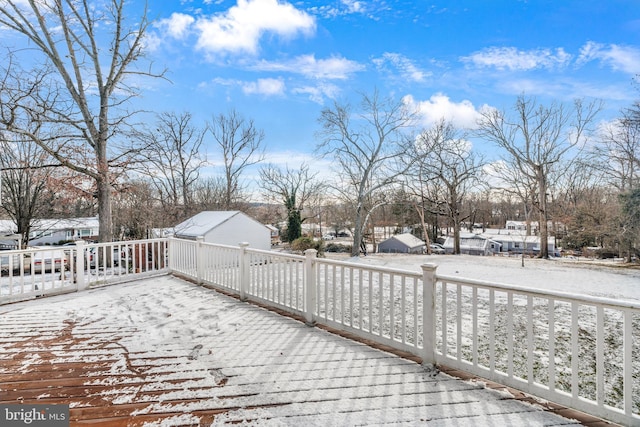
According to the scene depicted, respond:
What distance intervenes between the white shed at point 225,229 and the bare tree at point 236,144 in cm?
985

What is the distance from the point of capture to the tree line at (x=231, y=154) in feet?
24.8

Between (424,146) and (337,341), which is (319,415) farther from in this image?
(424,146)

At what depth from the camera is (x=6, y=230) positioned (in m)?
18.6

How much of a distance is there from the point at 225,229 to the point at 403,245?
20.1 meters

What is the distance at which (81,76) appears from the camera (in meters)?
7.98

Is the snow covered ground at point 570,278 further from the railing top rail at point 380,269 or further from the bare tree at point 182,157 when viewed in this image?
the bare tree at point 182,157

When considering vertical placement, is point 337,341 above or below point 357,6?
below

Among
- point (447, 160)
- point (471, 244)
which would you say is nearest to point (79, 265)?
point (447, 160)

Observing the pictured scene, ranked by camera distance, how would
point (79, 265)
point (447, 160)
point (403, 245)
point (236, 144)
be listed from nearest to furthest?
point (79, 265) < point (447, 160) < point (236, 144) < point (403, 245)

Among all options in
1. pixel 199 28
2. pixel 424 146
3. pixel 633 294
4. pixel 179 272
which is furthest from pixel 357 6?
pixel 424 146

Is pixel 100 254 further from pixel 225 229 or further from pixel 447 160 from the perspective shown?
pixel 447 160

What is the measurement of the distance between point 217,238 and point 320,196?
15435 millimetres

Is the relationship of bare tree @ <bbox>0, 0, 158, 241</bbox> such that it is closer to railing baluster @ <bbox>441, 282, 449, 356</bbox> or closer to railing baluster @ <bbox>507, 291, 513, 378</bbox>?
railing baluster @ <bbox>441, 282, 449, 356</bbox>

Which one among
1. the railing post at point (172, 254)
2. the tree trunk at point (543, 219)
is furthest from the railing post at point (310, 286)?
the tree trunk at point (543, 219)
